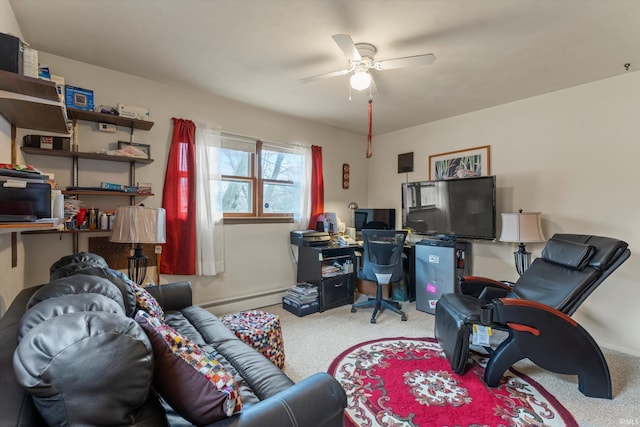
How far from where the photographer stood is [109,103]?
277cm

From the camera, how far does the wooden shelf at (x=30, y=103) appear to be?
1.28 metres

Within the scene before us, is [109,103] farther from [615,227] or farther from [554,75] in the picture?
[615,227]

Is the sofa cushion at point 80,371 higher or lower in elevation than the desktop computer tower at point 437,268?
higher

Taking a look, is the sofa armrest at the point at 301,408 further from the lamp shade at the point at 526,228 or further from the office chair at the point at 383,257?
the lamp shade at the point at 526,228

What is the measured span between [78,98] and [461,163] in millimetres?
4176

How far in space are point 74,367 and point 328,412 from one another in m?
0.83

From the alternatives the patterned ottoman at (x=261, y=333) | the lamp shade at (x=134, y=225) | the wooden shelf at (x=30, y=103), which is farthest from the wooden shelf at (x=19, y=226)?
the patterned ottoman at (x=261, y=333)

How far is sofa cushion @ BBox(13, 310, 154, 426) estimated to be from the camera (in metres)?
0.71

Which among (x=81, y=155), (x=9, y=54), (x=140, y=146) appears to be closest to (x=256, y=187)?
(x=140, y=146)

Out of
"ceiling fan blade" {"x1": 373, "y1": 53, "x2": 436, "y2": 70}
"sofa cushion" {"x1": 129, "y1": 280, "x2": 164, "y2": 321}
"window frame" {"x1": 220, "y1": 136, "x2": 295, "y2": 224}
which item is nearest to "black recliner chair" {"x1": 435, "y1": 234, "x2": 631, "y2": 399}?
"ceiling fan blade" {"x1": 373, "y1": 53, "x2": 436, "y2": 70}

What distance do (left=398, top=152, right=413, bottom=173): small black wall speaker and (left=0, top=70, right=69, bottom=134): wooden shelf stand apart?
154 inches

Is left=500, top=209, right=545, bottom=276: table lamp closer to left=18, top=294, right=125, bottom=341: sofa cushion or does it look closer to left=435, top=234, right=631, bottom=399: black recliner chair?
left=435, top=234, right=631, bottom=399: black recliner chair

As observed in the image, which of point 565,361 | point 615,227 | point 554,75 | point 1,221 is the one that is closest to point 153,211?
point 1,221

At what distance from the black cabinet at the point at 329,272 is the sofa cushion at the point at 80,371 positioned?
9.54ft
